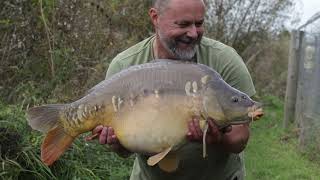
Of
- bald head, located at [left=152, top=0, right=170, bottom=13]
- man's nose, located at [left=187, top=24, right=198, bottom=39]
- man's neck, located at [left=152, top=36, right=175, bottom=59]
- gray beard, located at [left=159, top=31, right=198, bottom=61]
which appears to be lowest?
man's neck, located at [left=152, top=36, right=175, bottom=59]

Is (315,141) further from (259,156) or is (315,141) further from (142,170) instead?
(142,170)

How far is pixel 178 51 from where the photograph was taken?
13.1 ft

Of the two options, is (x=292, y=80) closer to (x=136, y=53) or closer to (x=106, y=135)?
(x=136, y=53)

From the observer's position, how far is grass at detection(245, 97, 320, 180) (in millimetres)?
9625

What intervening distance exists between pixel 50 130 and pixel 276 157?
7.67m

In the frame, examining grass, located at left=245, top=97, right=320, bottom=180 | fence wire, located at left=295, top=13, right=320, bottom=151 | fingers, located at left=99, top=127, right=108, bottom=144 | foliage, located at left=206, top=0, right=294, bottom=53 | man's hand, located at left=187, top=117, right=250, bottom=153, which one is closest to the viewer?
man's hand, located at left=187, top=117, right=250, bottom=153

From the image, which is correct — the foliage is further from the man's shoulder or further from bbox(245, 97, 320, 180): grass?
the man's shoulder

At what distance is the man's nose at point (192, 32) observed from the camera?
3.89m

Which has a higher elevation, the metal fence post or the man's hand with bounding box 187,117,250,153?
the man's hand with bounding box 187,117,250,153

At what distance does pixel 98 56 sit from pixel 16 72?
1.43m

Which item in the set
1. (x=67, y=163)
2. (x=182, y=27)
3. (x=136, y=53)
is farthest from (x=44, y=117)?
(x=67, y=163)

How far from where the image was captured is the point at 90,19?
10.0m

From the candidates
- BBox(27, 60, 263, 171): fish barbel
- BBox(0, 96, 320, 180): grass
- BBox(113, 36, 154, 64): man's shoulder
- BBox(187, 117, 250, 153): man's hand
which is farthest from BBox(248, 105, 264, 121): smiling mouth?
BBox(0, 96, 320, 180): grass

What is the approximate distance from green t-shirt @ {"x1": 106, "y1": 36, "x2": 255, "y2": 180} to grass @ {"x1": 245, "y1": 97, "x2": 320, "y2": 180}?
5098 millimetres
